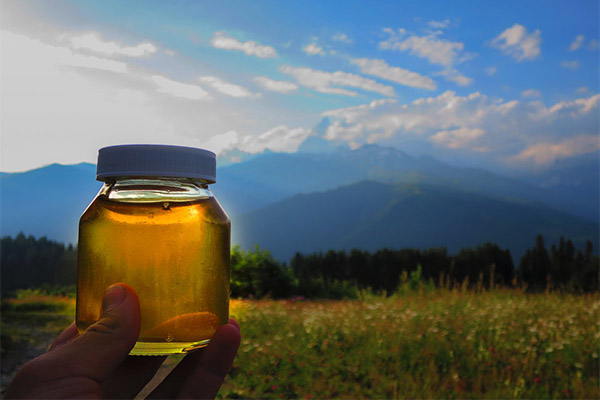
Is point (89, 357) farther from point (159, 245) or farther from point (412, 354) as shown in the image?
point (412, 354)

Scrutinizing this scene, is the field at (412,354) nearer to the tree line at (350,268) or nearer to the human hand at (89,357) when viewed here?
the human hand at (89,357)

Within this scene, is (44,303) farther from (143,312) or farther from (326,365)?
(143,312)

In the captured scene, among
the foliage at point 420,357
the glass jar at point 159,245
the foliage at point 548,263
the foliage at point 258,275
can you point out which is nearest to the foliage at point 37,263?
the foliage at point 258,275

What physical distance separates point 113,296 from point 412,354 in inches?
194

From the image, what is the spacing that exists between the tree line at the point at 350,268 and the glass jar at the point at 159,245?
36.1ft

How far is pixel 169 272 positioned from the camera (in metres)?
1.55

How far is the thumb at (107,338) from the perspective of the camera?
1.52 m

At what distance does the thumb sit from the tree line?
36.2 feet

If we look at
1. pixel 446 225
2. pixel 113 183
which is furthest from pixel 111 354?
pixel 446 225

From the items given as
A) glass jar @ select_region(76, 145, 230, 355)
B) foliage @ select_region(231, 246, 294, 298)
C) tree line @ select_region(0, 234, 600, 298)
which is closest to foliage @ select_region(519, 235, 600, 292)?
tree line @ select_region(0, 234, 600, 298)

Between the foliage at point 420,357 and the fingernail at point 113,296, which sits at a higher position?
the fingernail at point 113,296

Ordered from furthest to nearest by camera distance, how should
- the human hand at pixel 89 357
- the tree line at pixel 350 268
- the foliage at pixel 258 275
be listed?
1. the tree line at pixel 350 268
2. the foliage at pixel 258 275
3. the human hand at pixel 89 357

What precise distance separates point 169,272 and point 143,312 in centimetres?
16

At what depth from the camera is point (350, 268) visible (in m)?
20.0
